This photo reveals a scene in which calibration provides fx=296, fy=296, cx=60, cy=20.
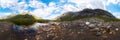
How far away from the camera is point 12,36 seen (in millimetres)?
19125

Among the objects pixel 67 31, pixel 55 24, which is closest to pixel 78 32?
pixel 67 31

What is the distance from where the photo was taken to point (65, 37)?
720 inches

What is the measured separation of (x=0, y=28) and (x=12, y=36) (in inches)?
43.0

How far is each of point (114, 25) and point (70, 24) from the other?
2826mm

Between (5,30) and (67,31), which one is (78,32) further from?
(5,30)

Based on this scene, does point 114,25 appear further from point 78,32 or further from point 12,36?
point 12,36

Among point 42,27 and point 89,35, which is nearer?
point 89,35

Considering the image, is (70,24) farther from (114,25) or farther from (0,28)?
(0,28)

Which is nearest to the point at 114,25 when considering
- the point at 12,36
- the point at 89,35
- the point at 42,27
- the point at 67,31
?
the point at 89,35

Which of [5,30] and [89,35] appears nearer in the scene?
[89,35]

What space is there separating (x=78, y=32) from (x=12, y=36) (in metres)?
4.29

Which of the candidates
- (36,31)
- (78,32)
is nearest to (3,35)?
(36,31)

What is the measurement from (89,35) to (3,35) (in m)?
5.53

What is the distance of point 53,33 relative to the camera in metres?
A: 18.9
